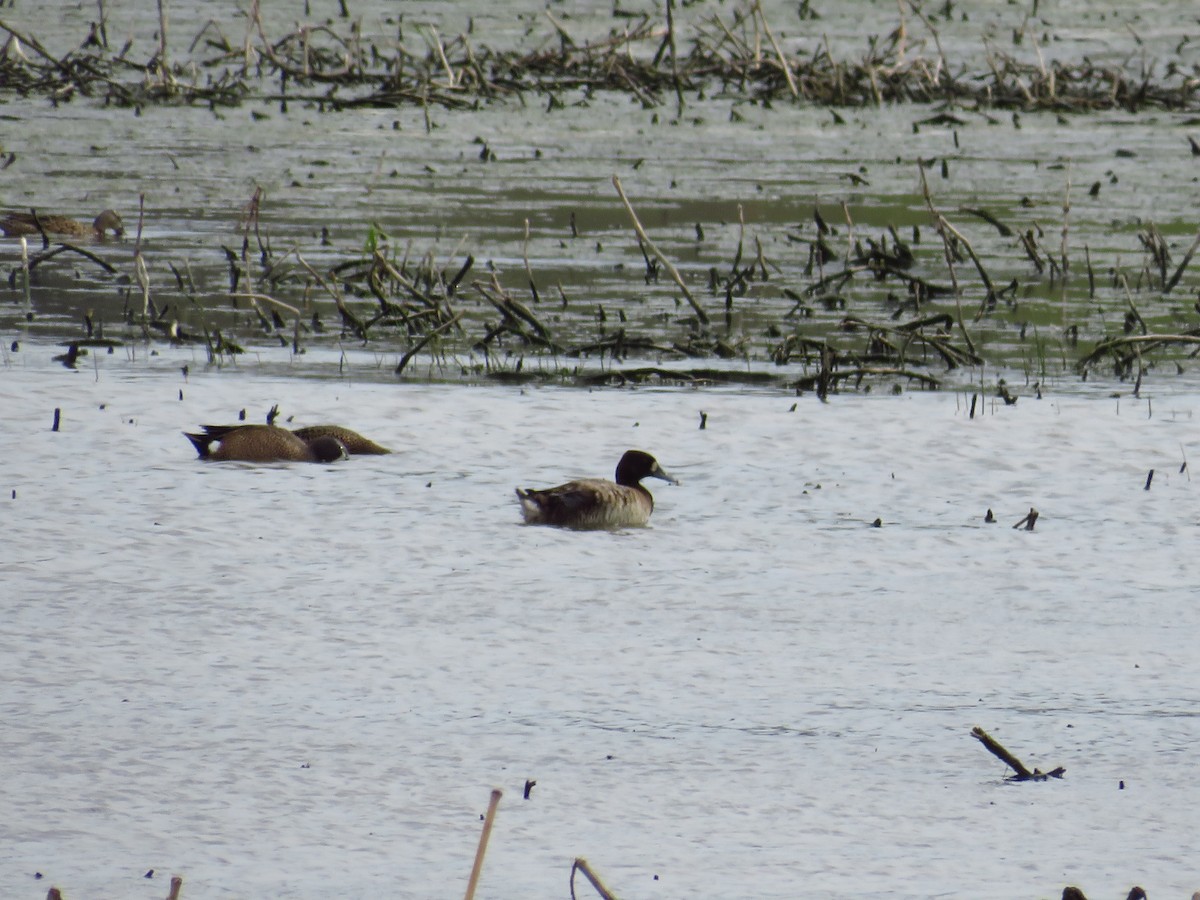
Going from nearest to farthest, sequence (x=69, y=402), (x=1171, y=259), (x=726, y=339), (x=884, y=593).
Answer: (x=884, y=593)
(x=69, y=402)
(x=726, y=339)
(x=1171, y=259)

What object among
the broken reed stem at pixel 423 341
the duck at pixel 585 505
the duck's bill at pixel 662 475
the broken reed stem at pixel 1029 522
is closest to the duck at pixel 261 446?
the duck at pixel 585 505

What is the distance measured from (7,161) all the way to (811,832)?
1090 centimetres

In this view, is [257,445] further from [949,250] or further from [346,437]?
[949,250]

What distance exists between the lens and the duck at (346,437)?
242 inches

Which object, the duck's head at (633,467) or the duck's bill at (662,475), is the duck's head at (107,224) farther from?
the duck's head at (633,467)

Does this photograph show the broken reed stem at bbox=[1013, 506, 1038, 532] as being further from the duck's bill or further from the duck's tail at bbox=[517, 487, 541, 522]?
the duck's tail at bbox=[517, 487, 541, 522]

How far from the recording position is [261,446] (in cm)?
605

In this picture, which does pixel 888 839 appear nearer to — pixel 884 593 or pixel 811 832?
pixel 811 832

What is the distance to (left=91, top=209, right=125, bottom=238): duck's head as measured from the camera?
1068 centimetres

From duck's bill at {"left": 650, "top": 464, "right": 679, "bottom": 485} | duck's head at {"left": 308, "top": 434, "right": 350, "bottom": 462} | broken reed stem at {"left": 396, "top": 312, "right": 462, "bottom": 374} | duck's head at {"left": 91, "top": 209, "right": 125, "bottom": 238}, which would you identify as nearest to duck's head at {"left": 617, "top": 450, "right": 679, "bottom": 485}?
duck's bill at {"left": 650, "top": 464, "right": 679, "bottom": 485}

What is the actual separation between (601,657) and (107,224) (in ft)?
22.9

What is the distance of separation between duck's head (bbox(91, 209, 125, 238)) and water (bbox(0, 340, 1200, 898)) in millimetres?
3973

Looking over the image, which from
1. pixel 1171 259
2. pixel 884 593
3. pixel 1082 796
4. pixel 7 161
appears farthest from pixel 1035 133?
pixel 1082 796

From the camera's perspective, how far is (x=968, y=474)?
239 inches
